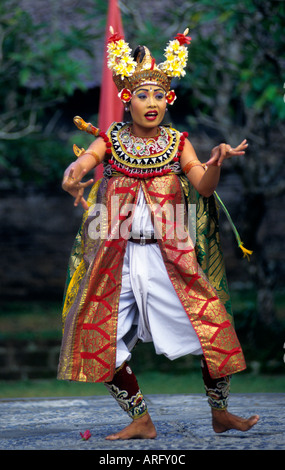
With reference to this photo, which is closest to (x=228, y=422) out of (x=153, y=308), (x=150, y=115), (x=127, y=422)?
(x=153, y=308)

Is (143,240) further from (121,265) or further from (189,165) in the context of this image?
Result: (189,165)

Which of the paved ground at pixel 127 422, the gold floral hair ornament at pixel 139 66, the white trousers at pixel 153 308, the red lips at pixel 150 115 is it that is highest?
the gold floral hair ornament at pixel 139 66

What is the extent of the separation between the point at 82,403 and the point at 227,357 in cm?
185

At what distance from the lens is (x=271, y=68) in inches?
256

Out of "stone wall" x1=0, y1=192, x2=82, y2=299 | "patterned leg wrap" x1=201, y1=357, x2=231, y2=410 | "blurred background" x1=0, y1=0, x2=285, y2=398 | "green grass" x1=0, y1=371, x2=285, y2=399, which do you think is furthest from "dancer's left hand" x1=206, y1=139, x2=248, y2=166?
"stone wall" x1=0, y1=192, x2=82, y2=299

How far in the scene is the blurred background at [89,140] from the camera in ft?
23.8

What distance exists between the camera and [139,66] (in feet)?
13.3

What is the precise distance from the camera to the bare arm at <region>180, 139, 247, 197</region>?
3.62 m

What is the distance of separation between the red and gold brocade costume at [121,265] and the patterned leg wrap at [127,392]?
0.13 metres

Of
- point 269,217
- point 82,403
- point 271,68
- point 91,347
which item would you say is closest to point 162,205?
point 91,347

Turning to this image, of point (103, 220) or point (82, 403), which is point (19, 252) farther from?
point (103, 220)

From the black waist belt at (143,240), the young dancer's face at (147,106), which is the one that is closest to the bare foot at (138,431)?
the black waist belt at (143,240)

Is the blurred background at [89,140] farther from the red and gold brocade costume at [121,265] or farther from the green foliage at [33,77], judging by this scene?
the red and gold brocade costume at [121,265]

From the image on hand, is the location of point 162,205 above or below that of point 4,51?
below
